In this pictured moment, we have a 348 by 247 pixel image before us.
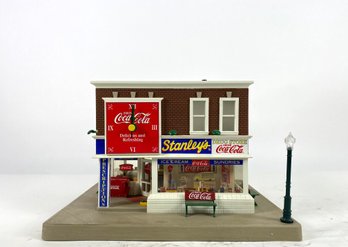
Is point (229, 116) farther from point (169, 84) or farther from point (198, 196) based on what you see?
point (198, 196)

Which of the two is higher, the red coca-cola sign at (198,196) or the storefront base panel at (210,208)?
the red coca-cola sign at (198,196)

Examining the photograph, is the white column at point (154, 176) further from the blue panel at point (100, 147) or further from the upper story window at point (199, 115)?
the blue panel at point (100, 147)

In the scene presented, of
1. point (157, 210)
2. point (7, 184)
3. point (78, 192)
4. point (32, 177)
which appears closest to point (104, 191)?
point (157, 210)

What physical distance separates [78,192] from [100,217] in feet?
21.3

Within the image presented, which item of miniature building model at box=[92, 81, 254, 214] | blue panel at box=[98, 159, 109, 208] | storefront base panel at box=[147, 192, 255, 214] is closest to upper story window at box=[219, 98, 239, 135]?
miniature building model at box=[92, 81, 254, 214]

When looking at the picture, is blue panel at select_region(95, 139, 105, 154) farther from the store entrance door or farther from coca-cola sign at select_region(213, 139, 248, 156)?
coca-cola sign at select_region(213, 139, 248, 156)

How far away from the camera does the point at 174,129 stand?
42.6ft

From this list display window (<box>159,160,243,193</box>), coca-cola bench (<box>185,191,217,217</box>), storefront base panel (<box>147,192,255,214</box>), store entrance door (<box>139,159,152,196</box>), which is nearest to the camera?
coca-cola bench (<box>185,191,217,217</box>)

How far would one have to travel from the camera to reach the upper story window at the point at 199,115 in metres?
12.9

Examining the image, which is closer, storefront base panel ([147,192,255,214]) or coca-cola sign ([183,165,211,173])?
storefront base panel ([147,192,255,214])

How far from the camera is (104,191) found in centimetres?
1270

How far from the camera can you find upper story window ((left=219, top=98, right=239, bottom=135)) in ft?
42.1

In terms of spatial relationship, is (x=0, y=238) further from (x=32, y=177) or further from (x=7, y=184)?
(x=32, y=177)

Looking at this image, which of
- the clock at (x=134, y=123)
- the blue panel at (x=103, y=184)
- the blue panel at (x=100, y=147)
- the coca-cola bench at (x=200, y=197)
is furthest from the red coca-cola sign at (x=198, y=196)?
the blue panel at (x=100, y=147)
